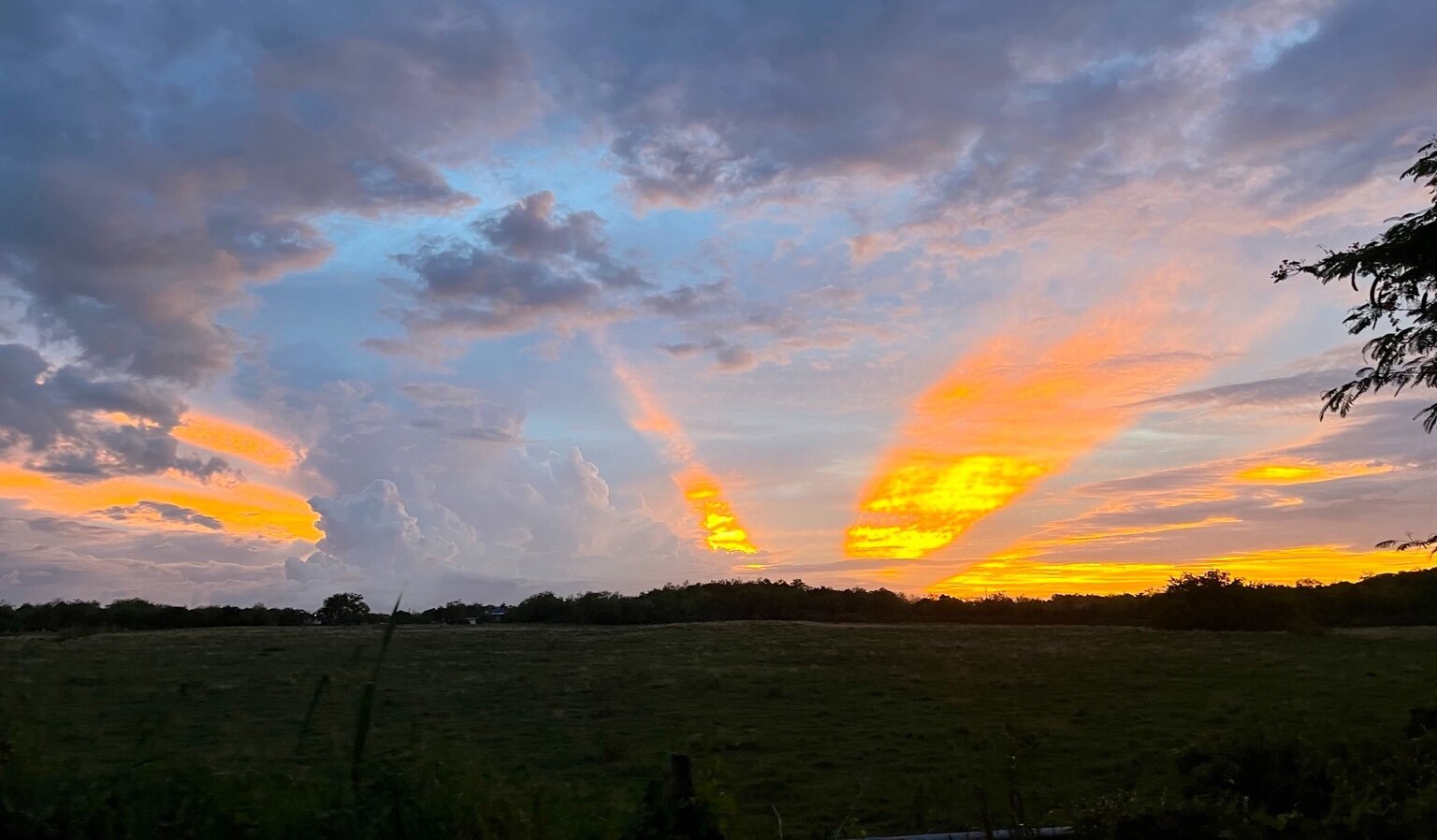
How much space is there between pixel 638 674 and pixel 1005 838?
2765cm

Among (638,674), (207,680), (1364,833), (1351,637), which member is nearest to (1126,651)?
(1351,637)

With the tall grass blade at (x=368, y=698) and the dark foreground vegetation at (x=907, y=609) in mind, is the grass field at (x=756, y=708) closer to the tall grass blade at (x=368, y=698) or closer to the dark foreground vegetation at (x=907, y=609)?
the tall grass blade at (x=368, y=698)

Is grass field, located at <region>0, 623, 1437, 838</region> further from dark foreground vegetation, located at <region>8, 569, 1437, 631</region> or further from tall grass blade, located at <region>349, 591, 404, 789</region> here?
dark foreground vegetation, located at <region>8, 569, 1437, 631</region>

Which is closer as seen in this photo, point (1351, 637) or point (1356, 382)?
point (1356, 382)

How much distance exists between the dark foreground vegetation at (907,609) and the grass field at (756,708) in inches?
497

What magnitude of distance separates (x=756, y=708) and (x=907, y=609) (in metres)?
66.9

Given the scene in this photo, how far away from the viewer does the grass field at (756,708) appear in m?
9.73

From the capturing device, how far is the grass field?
9.73 metres

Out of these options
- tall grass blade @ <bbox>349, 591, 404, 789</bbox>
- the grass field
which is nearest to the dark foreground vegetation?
the grass field

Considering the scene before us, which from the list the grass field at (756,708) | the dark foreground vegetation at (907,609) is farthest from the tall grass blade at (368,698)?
the dark foreground vegetation at (907,609)

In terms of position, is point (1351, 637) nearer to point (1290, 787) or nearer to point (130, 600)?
point (1290, 787)

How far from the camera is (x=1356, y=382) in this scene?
15.3 metres

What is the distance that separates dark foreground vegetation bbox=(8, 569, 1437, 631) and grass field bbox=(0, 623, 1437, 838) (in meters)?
12.6

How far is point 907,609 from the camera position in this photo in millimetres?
90625
